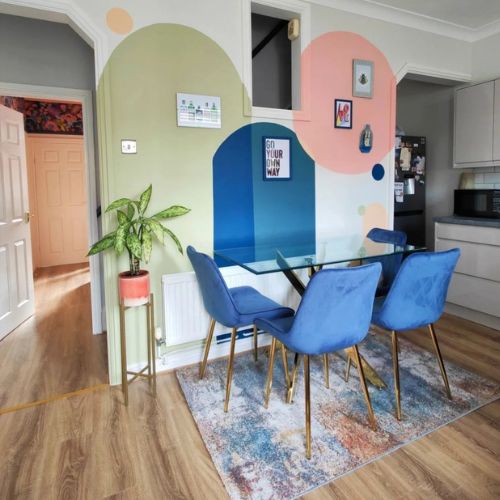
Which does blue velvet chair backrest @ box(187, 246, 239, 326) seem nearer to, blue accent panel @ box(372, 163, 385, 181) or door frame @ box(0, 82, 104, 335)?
door frame @ box(0, 82, 104, 335)

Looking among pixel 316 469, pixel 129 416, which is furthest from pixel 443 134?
pixel 129 416

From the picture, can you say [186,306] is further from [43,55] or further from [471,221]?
[471,221]

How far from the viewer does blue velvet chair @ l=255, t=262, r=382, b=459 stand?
170 centimetres

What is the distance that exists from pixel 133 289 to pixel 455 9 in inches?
132

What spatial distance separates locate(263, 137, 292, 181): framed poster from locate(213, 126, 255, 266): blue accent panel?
134 mm

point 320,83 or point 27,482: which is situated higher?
point 320,83

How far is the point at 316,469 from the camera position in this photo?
5.65 feet

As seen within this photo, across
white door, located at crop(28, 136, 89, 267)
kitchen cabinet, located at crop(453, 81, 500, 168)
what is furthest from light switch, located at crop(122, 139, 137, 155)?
white door, located at crop(28, 136, 89, 267)

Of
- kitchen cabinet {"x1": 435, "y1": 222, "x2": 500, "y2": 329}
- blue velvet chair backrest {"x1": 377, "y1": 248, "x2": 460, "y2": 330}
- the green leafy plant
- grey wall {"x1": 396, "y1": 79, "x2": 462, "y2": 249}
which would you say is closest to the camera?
blue velvet chair backrest {"x1": 377, "y1": 248, "x2": 460, "y2": 330}

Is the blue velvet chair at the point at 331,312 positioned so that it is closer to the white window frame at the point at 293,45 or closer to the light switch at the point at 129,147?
the light switch at the point at 129,147

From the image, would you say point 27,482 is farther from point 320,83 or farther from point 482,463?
point 320,83

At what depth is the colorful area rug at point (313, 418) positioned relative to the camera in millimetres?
1716

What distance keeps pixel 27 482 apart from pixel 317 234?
2393mm

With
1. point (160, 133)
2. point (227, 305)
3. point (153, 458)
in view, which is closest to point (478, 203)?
point (227, 305)
